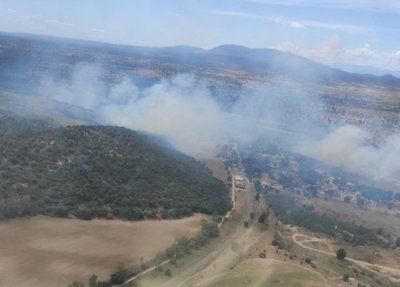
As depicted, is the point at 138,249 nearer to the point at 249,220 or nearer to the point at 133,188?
the point at 133,188

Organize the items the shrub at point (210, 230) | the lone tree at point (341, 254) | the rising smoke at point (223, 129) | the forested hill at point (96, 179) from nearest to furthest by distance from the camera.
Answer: the lone tree at point (341, 254), the forested hill at point (96, 179), the shrub at point (210, 230), the rising smoke at point (223, 129)

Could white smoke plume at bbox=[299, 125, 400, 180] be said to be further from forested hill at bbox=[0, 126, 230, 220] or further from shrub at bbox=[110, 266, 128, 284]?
shrub at bbox=[110, 266, 128, 284]

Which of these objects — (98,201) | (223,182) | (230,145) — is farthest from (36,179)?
(230,145)

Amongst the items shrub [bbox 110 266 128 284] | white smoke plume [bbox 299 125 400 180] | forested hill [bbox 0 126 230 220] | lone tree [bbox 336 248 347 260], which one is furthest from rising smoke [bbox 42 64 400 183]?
shrub [bbox 110 266 128 284]

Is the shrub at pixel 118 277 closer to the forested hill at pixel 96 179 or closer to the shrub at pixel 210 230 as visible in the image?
the forested hill at pixel 96 179

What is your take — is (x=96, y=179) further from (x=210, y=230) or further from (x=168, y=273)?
(x=168, y=273)

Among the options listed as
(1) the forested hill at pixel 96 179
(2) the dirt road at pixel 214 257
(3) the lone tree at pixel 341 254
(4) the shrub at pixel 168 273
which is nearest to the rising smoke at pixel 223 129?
(1) the forested hill at pixel 96 179
